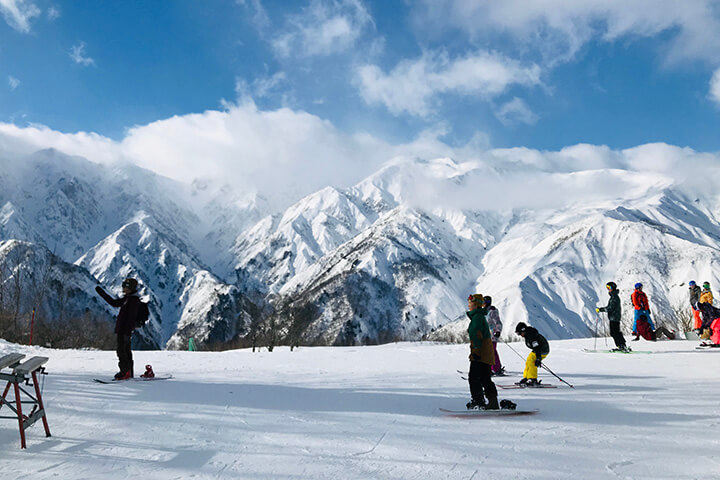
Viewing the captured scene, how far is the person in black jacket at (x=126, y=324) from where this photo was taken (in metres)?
11.2

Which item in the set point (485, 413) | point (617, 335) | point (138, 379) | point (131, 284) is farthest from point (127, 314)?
point (617, 335)

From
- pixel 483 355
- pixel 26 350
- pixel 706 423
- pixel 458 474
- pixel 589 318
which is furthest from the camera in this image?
pixel 589 318

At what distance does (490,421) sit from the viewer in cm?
714

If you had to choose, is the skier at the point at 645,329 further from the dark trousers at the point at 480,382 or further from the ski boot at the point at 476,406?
the ski boot at the point at 476,406

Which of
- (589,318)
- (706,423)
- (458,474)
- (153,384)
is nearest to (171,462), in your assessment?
(458,474)

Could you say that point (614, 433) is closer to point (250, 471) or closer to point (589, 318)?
point (250, 471)

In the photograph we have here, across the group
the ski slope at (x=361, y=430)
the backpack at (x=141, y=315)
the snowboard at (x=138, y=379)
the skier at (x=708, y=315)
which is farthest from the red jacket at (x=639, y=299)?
the backpack at (x=141, y=315)

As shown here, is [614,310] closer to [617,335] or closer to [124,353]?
[617,335]

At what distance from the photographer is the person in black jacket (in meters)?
11.2

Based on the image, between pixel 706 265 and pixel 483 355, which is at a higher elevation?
pixel 706 265

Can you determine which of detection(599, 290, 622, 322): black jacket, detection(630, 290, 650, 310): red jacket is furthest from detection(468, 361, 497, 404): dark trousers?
detection(630, 290, 650, 310): red jacket

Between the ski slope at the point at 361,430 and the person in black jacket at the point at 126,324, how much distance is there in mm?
766

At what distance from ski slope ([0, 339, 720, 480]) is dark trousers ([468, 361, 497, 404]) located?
50cm

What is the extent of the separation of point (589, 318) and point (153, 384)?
7653 inches
